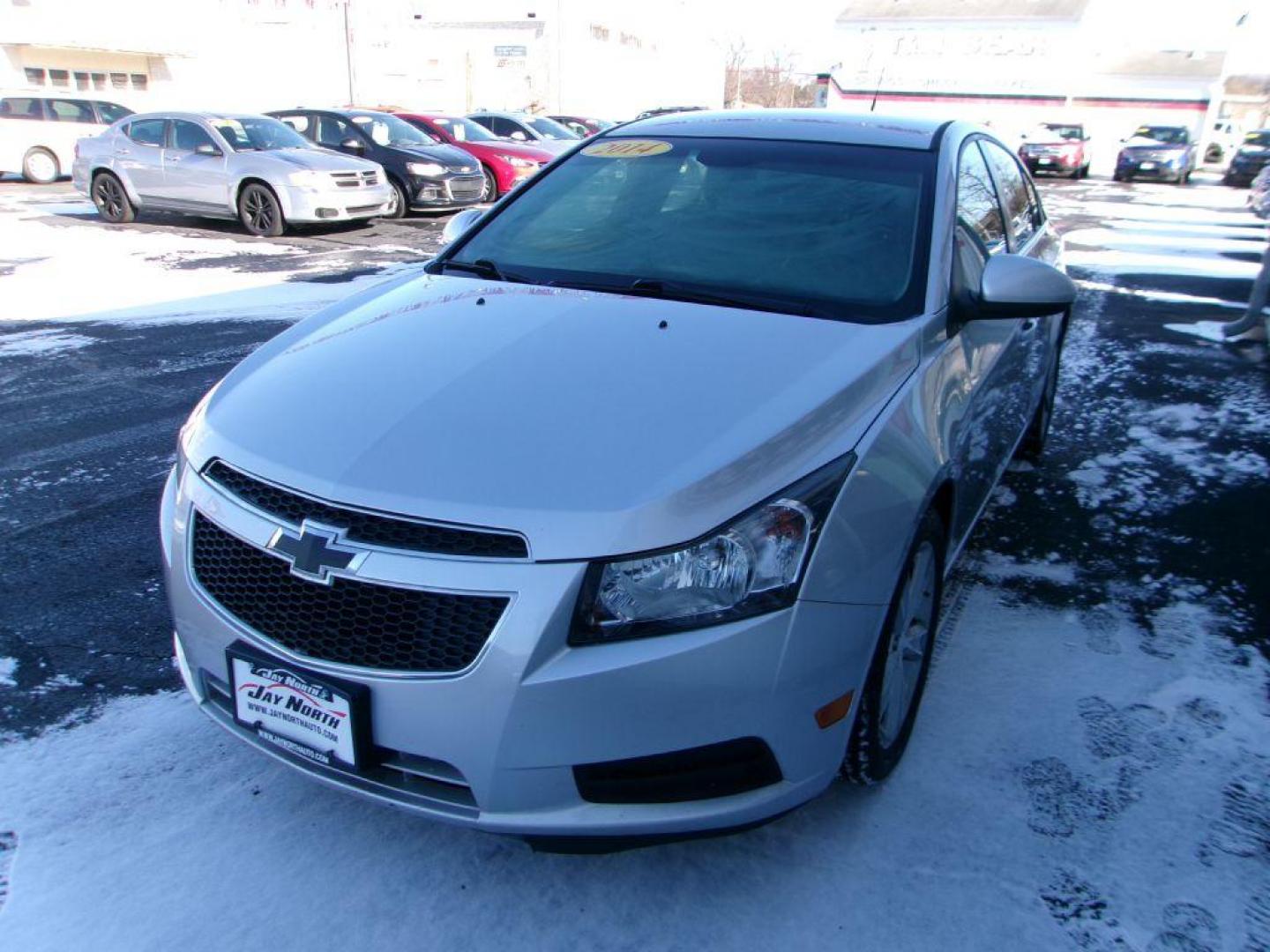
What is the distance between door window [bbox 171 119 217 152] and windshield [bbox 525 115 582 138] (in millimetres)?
8610

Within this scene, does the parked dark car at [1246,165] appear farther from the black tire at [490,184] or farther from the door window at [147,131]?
the door window at [147,131]

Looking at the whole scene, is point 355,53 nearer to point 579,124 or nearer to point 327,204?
point 579,124

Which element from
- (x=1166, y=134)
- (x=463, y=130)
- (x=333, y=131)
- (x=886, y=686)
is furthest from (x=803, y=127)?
(x=1166, y=134)

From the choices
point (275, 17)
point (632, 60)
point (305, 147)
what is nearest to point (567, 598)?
point (305, 147)

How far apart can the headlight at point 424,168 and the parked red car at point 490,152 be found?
126 cm

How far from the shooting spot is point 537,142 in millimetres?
17328

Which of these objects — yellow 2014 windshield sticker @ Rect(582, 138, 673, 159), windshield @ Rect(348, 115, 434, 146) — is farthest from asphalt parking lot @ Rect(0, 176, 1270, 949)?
windshield @ Rect(348, 115, 434, 146)

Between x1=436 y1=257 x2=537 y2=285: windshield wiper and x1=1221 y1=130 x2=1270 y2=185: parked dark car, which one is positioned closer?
x1=436 y1=257 x2=537 y2=285: windshield wiper

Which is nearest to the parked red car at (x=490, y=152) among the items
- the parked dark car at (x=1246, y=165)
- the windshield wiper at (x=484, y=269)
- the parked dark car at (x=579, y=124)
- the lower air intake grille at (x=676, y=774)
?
the parked dark car at (x=579, y=124)

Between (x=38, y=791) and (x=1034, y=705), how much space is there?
107 inches

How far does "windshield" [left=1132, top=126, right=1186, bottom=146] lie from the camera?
30562 mm

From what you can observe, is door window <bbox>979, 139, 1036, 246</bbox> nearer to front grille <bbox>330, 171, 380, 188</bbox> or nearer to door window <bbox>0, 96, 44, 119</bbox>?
front grille <bbox>330, 171, 380, 188</bbox>

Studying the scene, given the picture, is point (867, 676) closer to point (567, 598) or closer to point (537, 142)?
point (567, 598)

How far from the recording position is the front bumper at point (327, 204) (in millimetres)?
12078
